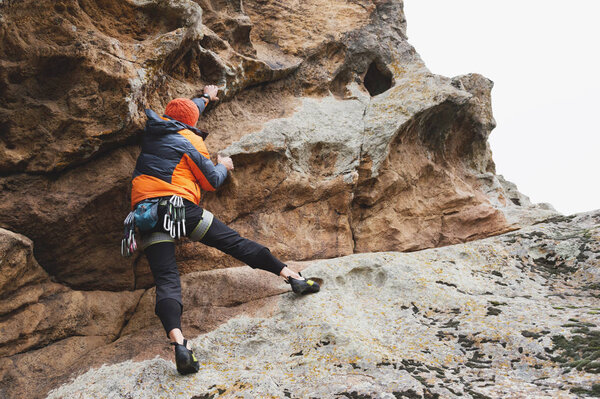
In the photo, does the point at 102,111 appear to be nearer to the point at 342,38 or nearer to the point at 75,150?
the point at 75,150

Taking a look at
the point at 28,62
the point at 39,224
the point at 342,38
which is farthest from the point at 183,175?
the point at 342,38

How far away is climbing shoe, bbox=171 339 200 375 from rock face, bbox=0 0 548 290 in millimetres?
2682

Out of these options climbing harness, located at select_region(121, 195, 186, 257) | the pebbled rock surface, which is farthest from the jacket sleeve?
the pebbled rock surface

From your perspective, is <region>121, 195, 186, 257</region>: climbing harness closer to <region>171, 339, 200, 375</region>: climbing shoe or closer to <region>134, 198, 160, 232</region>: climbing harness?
<region>134, 198, 160, 232</region>: climbing harness

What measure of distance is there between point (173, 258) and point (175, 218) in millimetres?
598

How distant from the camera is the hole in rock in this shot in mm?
11664

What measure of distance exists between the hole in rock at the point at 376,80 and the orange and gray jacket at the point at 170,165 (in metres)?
6.93

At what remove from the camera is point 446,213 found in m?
9.91

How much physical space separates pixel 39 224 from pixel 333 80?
7700 millimetres

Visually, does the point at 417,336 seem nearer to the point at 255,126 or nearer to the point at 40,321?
the point at 255,126

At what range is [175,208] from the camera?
18.9ft

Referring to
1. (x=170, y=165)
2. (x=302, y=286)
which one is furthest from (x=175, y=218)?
(x=302, y=286)

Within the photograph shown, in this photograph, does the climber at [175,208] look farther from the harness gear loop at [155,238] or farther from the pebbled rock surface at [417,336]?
the pebbled rock surface at [417,336]

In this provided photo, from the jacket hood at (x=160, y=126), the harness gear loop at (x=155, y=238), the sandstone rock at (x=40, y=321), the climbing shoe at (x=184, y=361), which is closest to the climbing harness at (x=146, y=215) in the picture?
the harness gear loop at (x=155, y=238)
